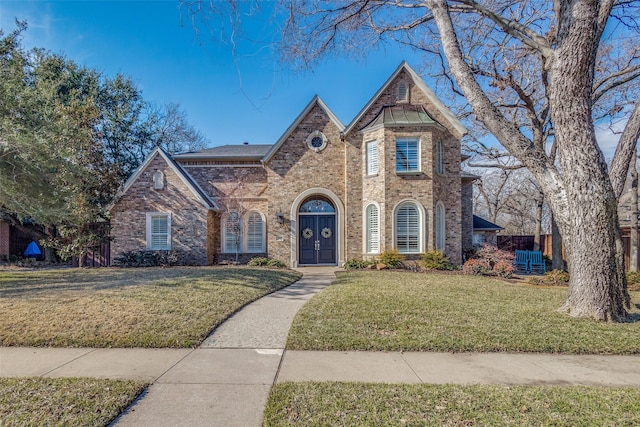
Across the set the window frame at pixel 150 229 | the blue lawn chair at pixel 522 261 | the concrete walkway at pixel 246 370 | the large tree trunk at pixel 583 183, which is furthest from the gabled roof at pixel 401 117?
the concrete walkway at pixel 246 370

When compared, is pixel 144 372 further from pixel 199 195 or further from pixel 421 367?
pixel 199 195

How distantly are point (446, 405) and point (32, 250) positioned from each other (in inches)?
986

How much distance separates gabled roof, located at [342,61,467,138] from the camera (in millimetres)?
15695

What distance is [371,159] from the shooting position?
50.7ft

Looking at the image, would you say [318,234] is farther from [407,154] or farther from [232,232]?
[407,154]

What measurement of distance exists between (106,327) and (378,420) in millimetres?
4992

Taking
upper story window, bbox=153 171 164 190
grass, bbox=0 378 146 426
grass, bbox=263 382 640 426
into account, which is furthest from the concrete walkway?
upper story window, bbox=153 171 164 190

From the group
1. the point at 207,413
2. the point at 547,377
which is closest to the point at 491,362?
the point at 547,377

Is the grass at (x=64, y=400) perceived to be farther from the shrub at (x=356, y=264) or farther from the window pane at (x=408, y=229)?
the window pane at (x=408, y=229)

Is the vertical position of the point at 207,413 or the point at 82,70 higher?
the point at 82,70

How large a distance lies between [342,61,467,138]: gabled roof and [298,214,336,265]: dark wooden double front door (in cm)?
420

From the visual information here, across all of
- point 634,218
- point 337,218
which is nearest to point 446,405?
point 337,218

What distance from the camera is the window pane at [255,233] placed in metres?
17.3

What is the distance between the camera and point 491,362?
475 centimetres
